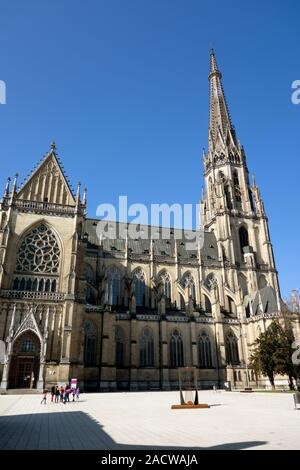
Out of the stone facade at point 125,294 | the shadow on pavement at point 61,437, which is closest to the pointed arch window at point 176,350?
the stone facade at point 125,294

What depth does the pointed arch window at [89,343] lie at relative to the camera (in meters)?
40.8

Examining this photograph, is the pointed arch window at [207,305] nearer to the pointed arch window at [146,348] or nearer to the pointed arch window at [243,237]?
the pointed arch window at [146,348]

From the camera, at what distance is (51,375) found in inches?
1334

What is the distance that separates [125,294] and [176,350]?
10256mm

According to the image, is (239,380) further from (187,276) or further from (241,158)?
(241,158)

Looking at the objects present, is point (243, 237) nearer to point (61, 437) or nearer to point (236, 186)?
point (236, 186)

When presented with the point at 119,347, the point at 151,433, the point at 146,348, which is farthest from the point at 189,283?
the point at 151,433

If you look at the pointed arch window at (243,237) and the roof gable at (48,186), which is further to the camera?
the pointed arch window at (243,237)

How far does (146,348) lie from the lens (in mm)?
45562

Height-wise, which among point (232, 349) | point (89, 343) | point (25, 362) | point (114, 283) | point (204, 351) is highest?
point (114, 283)

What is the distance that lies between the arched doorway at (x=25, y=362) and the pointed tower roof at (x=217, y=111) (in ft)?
174

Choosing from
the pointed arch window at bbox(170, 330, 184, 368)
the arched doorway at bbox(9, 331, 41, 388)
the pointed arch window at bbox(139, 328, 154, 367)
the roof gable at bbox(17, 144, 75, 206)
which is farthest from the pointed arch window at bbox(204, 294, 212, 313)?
the arched doorway at bbox(9, 331, 41, 388)

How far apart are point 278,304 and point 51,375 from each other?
104ft

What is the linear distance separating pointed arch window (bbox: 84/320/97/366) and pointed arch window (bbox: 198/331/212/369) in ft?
49.3
